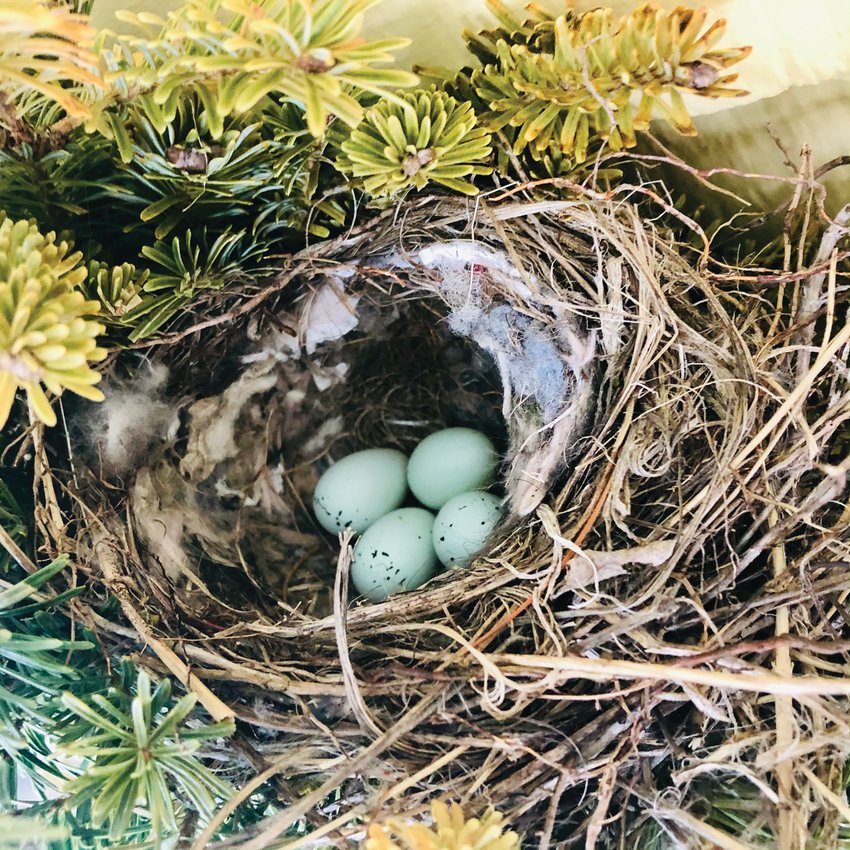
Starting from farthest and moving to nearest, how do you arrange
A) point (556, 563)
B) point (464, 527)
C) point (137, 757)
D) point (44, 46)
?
1. point (464, 527)
2. point (556, 563)
3. point (137, 757)
4. point (44, 46)

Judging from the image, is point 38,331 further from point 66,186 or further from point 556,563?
point 556,563

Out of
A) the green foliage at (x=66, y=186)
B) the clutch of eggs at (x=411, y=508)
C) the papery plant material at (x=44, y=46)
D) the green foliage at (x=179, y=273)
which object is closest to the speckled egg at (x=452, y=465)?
the clutch of eggs at (x=411, y=508)

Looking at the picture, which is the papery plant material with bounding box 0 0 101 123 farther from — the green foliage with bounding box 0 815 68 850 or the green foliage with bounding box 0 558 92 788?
the green foliage with bounding box 0 815 68 850

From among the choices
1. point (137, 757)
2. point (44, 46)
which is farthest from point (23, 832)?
point (44, 46)

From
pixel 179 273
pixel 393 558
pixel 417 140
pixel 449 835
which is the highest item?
pixel 417 140

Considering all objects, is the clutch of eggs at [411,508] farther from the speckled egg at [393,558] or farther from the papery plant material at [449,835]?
the papery plant material at [449,835]
